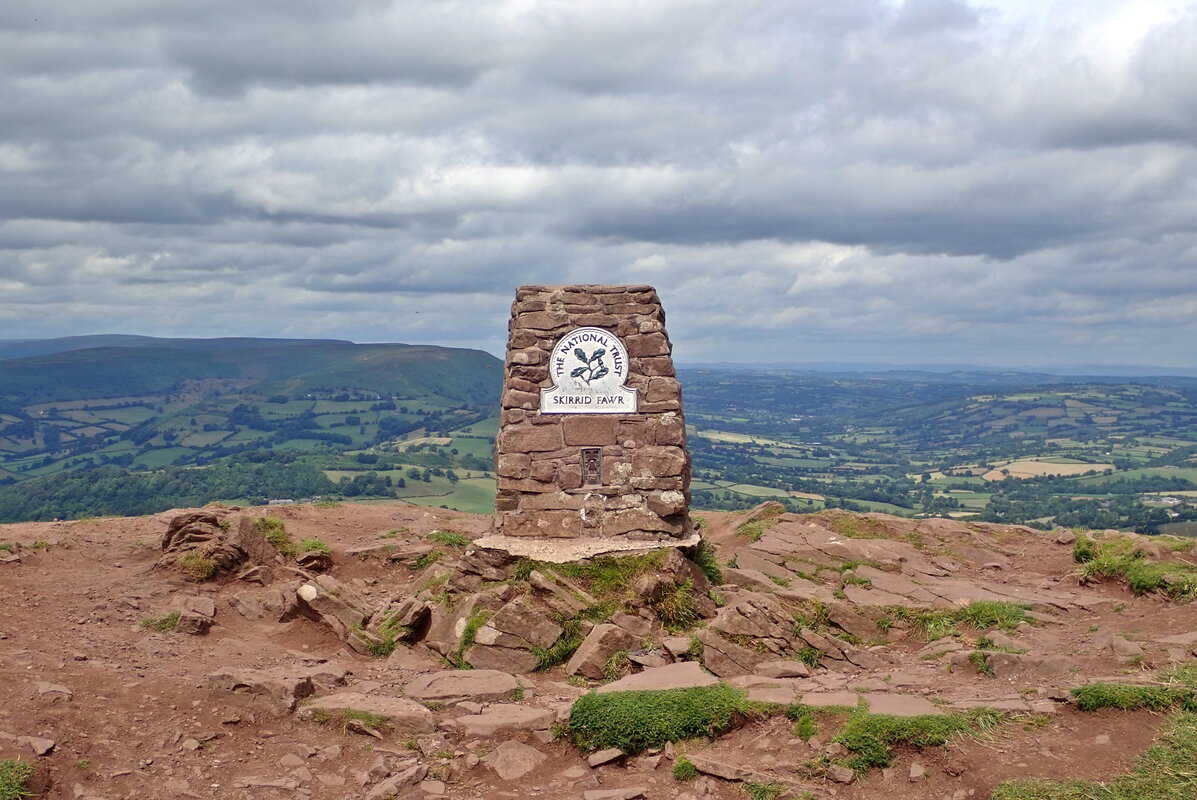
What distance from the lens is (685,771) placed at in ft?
29.2

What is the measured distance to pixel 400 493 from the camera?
77.3 metres

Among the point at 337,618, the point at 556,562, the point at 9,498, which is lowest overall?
the point at 9,498

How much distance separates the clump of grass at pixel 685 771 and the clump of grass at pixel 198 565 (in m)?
10.5

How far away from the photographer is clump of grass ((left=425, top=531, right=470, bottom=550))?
65.7 ft

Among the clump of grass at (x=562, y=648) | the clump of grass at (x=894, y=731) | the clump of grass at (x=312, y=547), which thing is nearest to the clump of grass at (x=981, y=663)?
the clump of grass at (x=894, y=731)

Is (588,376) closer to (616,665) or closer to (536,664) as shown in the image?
(536,664)

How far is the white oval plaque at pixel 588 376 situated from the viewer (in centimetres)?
1537

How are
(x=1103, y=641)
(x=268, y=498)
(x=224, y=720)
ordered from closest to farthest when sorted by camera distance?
(x=224, y=720) → (x=1103, y=641) → (x=268, y=498)

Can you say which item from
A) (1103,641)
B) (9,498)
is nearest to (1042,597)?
(1103,641)

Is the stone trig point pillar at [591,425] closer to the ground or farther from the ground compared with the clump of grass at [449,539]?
farther from the ground

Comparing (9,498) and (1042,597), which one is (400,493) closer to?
(9,498)

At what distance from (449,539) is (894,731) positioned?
1297 cm

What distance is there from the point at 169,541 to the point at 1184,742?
1657cm

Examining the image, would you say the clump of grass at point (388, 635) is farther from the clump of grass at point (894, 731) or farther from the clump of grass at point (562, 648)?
the clump of grass at point (894, 731)
